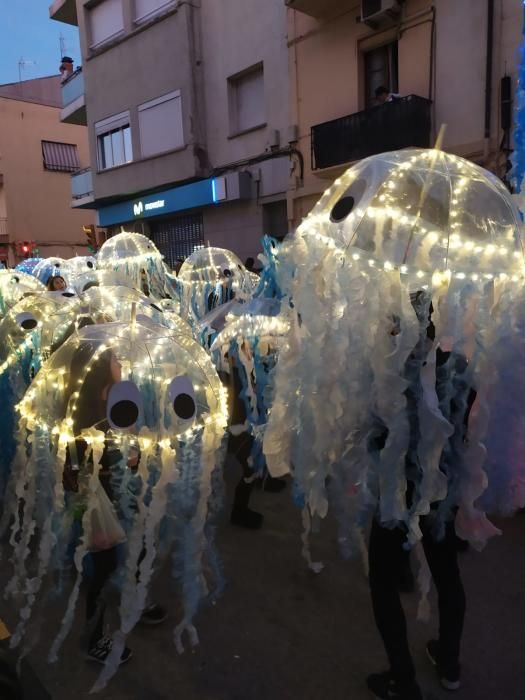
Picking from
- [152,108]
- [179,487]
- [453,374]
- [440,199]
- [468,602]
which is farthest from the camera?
[152,108]

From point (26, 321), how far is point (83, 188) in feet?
56.0

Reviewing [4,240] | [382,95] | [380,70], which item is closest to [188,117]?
[380,70]

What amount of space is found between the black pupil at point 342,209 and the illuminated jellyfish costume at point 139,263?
5.09 metres

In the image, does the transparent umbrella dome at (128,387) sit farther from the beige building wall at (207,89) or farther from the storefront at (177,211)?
the storefront at (177,211)

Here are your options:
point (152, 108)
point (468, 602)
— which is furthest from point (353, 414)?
point (152, 108)

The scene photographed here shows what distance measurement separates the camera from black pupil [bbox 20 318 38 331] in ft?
11.7

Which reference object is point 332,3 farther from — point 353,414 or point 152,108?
point 353,414

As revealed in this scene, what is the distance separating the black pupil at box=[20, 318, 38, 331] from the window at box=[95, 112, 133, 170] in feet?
45.7

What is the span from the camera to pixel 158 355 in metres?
2.34

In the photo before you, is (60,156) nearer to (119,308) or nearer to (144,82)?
(144,82)

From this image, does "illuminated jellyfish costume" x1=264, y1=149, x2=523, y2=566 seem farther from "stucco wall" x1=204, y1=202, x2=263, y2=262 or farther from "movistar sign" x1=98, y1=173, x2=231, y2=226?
"movistar sign" x1=98, y1=173, x2=231, y2=226

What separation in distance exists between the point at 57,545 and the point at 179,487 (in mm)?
577

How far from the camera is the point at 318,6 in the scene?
10992mm

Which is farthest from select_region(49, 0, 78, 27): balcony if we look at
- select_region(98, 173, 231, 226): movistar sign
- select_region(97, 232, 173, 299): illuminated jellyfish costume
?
select_region(97, 232, 173, 299): illuminated jellyfish costume
